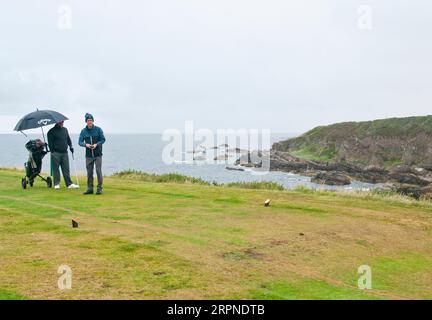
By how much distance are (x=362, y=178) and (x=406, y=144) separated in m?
22.7

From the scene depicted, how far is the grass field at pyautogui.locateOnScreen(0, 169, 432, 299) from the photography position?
20.2ft

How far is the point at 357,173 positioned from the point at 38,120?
231ft

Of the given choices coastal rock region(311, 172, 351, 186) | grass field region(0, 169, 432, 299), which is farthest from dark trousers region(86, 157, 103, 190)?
coastal rock region(311, 172, 351, 186)

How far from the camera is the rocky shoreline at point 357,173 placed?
6694cm

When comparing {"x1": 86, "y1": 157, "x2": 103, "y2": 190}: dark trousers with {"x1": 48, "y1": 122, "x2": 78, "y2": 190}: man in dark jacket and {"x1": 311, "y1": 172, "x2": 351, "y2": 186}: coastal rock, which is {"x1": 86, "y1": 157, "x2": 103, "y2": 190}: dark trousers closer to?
{"x1": 48, "y1": 122, "x2": 78, "y2": 190}: man in dark jacket

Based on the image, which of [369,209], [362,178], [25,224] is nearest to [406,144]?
[362,178]

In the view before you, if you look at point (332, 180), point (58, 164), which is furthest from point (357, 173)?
point (58, 164)

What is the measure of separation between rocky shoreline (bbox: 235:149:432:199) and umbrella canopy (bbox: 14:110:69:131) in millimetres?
45332

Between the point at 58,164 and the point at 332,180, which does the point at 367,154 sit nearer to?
the point at 332,180

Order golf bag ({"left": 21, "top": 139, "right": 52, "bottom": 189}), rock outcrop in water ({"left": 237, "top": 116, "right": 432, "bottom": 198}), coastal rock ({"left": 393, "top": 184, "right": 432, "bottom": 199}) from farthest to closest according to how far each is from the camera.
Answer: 1. rock outcrop in water ({"left": 237, "top": 116, "right": 432, "bottom": 198})
2. coastal rock ({"left": 393, "top": 184, "right": 432, "bottom": 199})
3. golf bag ({"left": 21, "top": 139, "right": 52, "bottom": 189})

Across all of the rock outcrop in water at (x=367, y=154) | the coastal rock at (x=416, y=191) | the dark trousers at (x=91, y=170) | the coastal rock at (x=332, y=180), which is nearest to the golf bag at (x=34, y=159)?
the dark trousers at (x=91, y=170)

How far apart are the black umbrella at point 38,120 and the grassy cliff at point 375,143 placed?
80.5m

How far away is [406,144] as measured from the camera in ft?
308

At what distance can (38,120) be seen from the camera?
1587cm
